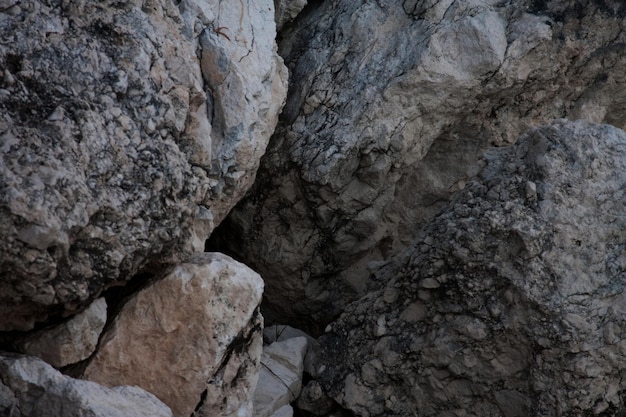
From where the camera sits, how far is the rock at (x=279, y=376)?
3.48 metres

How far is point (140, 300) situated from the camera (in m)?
2.78

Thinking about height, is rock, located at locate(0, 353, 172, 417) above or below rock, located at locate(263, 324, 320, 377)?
above

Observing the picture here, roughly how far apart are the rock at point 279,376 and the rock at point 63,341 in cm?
101

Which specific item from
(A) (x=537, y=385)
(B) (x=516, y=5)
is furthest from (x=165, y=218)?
(B) (x=516, y=5)

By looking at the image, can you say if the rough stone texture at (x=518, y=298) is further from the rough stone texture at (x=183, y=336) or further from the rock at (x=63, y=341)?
the rock at (x=63, y=341)

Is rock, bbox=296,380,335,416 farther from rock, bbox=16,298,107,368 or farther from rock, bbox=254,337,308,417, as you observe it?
rock, bbox=16,298,107,368

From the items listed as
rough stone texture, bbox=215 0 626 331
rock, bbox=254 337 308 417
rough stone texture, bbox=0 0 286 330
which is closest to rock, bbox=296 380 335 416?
rock, bbox=254 337 308 417

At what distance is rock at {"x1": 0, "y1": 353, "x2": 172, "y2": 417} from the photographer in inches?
89.9

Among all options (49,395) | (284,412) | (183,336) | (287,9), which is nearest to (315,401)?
(284,412)

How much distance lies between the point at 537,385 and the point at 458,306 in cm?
42

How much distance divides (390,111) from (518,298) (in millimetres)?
1105

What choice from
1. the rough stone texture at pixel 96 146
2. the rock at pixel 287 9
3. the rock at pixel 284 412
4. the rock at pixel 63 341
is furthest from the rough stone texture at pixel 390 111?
the rock at pixel 63 341

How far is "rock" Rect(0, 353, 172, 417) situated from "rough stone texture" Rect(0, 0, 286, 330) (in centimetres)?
18

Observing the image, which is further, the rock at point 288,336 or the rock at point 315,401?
the rock at point 288,336
